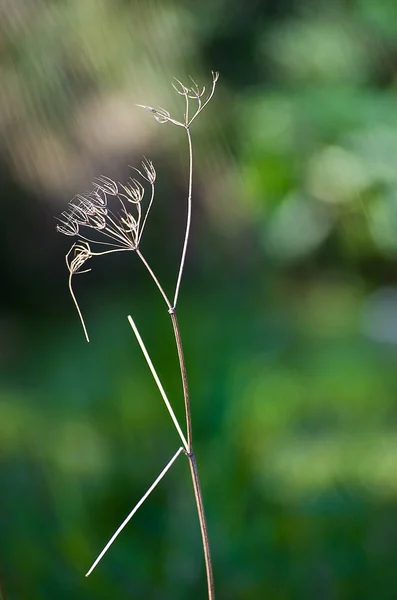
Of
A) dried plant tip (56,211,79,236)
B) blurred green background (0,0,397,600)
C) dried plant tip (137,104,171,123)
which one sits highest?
dried plant tip (137,104,171,123)

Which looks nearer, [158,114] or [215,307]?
[158,114]

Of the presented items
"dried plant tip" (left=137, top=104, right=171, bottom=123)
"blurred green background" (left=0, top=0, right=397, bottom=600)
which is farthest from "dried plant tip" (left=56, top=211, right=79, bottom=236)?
"blurred green background" (left=0, top=0, right=397, bottom=600)

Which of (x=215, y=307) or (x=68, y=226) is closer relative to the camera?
(x=68, y=226)

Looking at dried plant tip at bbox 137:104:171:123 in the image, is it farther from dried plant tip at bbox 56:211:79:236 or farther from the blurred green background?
the blurred green background

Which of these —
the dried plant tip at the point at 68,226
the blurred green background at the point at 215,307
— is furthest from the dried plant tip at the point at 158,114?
the blurred green background at the point at 215,307

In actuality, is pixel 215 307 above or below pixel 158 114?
below

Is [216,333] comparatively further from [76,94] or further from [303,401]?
[76,94]

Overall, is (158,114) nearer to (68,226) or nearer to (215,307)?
(68,226)

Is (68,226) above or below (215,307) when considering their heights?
above

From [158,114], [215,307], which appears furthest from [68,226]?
[215,307]

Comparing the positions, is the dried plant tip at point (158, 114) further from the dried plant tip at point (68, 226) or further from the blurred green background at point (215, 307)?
the blurred green background at point (215, 307)
